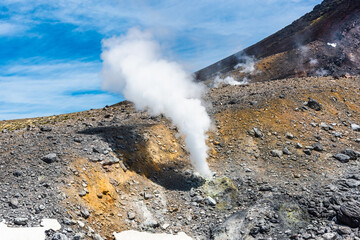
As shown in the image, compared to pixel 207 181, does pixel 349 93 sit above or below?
above

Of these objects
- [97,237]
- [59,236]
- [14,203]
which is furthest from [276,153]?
[14,203]

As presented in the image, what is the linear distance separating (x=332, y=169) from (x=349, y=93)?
12198 millimetres

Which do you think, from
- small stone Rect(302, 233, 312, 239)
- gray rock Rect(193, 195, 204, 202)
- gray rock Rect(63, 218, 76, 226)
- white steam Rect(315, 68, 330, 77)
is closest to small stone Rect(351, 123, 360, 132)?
small stone Rect(302, 233, 312, 239)

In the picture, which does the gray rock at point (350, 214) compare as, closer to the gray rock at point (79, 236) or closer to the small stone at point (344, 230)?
the small stone at point (344, 230)

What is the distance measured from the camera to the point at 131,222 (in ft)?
33.7

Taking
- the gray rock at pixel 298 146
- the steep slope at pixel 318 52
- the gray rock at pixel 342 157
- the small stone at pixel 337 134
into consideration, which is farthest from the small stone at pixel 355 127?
the steep slope at pixel 318 52

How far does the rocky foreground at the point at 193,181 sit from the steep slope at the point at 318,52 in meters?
27.2

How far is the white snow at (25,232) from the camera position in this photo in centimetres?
782

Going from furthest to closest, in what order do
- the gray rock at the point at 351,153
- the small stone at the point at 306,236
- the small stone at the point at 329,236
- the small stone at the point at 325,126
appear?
the small stone at the point at 325,126 < the gray rock at the point at 351,153 < the small stone at the point at 306,236 < the small stone at the point at 329,236

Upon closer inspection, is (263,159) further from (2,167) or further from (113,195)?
(2,167)

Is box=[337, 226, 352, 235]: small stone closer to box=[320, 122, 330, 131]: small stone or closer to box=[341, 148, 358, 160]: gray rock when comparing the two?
box=[341, 148, 358, 160]: gray rock

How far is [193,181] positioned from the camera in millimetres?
12977

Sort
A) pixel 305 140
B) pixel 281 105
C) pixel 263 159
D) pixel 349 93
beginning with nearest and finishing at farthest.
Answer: pixel 263 159 < pixel 305 140 < pixel 281 105 < pixel 349 93

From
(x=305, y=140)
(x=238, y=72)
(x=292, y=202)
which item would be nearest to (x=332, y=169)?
(x=305, y=140)
